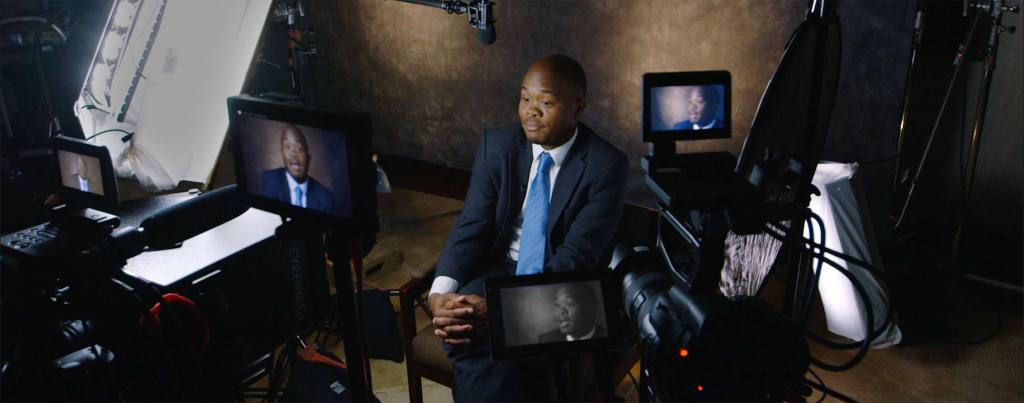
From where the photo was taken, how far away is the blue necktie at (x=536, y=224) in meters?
1.82

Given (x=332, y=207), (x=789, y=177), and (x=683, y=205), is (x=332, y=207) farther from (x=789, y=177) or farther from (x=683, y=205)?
(x=789, y=177)

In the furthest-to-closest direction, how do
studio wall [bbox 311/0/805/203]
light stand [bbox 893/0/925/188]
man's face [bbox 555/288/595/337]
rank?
studio wall [bbox 311/0/805/203] → light stand [bbox 893/0/925/188] → man's face [bbox 555/288/595/337]

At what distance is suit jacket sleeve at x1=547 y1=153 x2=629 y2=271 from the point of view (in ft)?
5.81

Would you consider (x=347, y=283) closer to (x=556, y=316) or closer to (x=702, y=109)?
(x=556, y=316)

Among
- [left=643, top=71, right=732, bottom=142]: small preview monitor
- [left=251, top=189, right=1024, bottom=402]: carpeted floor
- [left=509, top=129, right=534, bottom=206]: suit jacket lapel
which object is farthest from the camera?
[left=251, top=189, right=1024, bottom=402]: carpeted floor

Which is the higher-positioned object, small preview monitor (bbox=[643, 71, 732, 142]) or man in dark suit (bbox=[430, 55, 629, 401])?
small preview monitor (bbox=[643, 71, 732, 142])

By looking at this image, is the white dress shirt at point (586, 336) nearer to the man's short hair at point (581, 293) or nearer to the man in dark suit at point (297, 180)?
the man's short hair at point (581, 293)

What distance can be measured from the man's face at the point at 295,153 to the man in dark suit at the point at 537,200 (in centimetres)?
68

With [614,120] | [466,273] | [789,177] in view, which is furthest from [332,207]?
[614,120]

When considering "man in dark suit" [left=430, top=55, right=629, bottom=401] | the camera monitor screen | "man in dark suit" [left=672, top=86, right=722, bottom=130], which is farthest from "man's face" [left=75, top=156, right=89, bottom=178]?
"man in dark suit" [left=672, top=86, right=722, bottom=130]

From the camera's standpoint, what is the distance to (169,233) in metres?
1.38

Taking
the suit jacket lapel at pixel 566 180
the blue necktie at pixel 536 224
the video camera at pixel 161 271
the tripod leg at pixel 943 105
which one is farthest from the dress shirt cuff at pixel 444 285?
the tripod leg at pixel 943 105

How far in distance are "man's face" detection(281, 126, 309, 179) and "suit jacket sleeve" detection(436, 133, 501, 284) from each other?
90 centimetres

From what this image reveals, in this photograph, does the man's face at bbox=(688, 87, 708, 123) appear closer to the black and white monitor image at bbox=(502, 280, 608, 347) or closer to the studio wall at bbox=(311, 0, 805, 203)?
the black and white monitor image at bbox=(502, 280, 608, 347)
